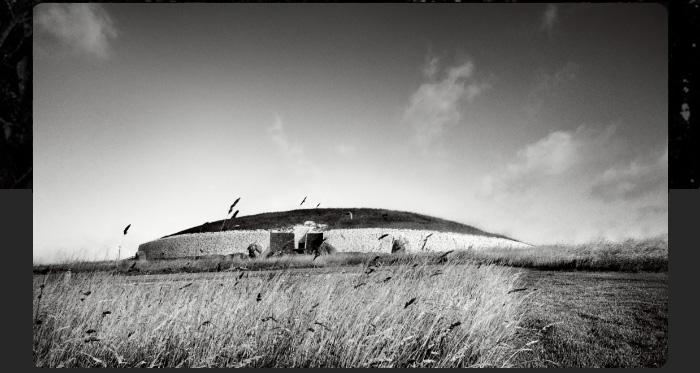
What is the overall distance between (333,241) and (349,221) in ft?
17.5

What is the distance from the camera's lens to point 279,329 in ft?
16.2

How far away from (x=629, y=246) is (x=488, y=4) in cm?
437

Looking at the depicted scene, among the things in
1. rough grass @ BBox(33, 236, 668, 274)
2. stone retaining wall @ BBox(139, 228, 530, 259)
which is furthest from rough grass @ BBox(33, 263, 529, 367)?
stone retaining wall @ BBox(139, 228, 530, 259)

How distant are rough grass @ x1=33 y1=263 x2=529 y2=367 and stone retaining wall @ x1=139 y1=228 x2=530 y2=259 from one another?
48.0 feet

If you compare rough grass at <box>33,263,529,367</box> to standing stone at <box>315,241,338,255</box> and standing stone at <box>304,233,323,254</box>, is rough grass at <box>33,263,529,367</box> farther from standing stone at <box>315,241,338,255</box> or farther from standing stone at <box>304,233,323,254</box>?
standing stone at <box>304,233,323,254</box>

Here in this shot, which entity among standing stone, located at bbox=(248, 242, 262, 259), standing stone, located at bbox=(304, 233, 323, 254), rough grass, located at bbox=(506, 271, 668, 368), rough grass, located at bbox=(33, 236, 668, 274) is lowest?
standing stone, located at bbox=(248, 242, 262, 259)

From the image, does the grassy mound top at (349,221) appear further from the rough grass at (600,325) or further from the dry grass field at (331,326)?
the dry grass field at (331,326)

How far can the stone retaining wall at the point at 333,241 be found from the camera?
21016 mm

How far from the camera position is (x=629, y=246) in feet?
25.4

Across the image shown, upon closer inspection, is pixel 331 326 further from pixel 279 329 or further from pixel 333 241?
pixel 333 241

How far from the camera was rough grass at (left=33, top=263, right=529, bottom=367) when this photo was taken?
4773 mm

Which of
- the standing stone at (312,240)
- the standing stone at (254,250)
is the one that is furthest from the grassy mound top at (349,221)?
the standing stone at (254,250)

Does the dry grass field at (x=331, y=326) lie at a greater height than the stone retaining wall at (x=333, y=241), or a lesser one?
greater

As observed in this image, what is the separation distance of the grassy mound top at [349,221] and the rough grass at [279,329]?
19.4m
